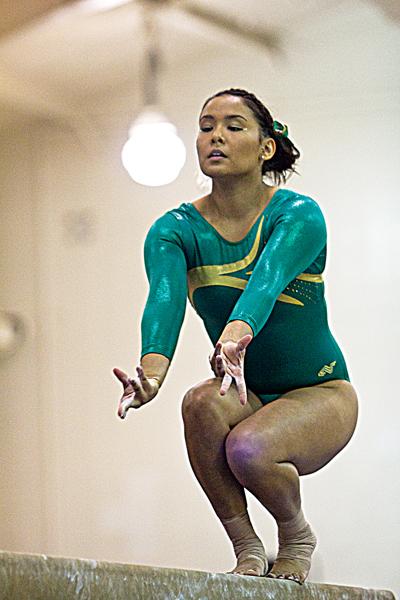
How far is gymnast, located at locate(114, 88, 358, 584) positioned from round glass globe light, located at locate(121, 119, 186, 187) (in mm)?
2423

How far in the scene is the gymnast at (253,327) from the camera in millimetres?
1963

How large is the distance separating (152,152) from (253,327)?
2.82 metres

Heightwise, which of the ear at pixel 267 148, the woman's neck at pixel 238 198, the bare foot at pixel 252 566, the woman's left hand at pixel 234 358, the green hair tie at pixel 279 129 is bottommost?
the bare foot at pixel 252 566

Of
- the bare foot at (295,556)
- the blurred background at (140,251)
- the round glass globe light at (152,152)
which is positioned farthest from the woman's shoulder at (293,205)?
the blurred background at (140,251)

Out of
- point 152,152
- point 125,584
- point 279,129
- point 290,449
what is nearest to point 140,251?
point 152,152

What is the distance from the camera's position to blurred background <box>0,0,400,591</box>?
468 centimetres

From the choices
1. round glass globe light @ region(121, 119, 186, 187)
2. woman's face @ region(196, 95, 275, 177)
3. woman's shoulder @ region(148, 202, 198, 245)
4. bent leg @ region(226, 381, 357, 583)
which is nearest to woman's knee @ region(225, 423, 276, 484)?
bent leg @ region(226, 381, 357, 583)

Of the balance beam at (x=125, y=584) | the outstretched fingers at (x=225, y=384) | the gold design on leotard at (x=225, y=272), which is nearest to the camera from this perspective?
the balance beam at (x=125, y=584)

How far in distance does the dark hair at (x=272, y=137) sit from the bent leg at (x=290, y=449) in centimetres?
44

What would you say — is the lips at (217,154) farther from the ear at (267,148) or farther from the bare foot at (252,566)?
the bare foot at (252,566)

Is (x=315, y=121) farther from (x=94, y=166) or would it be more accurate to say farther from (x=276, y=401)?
(x=276, y=401)

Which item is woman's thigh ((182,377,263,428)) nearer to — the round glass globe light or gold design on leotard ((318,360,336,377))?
gold design on leotard ((318,360,336,377))

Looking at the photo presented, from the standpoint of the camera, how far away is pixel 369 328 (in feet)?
15.4

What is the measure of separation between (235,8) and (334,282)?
1246mm
